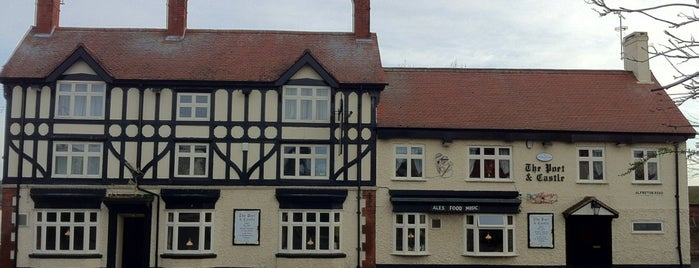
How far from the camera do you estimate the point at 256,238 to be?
20.3m

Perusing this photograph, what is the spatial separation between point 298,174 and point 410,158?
3.52 meters

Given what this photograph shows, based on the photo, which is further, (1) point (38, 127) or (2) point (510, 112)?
(2) point (510, 112)

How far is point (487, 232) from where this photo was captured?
2081cm

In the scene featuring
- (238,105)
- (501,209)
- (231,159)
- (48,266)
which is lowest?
(48,266)

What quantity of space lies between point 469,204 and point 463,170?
3.66 feet

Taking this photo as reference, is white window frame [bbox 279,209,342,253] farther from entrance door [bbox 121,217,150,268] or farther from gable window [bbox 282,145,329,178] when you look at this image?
entrance door [bbox 121,217,150,268]

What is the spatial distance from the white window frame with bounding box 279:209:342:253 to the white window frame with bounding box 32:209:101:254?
555 centimetres

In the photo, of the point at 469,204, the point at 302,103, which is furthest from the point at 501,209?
the point at 302,103

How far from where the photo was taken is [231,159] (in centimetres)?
2059

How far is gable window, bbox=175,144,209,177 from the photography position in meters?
20.6

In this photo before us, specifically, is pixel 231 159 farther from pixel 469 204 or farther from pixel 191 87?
pixel 469 204

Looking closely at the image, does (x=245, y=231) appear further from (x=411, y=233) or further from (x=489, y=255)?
(x=489, y=255)

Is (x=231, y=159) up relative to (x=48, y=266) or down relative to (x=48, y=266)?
up

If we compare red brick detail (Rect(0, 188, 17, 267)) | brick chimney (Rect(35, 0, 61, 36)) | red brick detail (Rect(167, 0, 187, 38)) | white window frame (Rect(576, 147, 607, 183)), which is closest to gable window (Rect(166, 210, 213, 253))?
red brick detail (Rect(0, 188, 17, 267))
